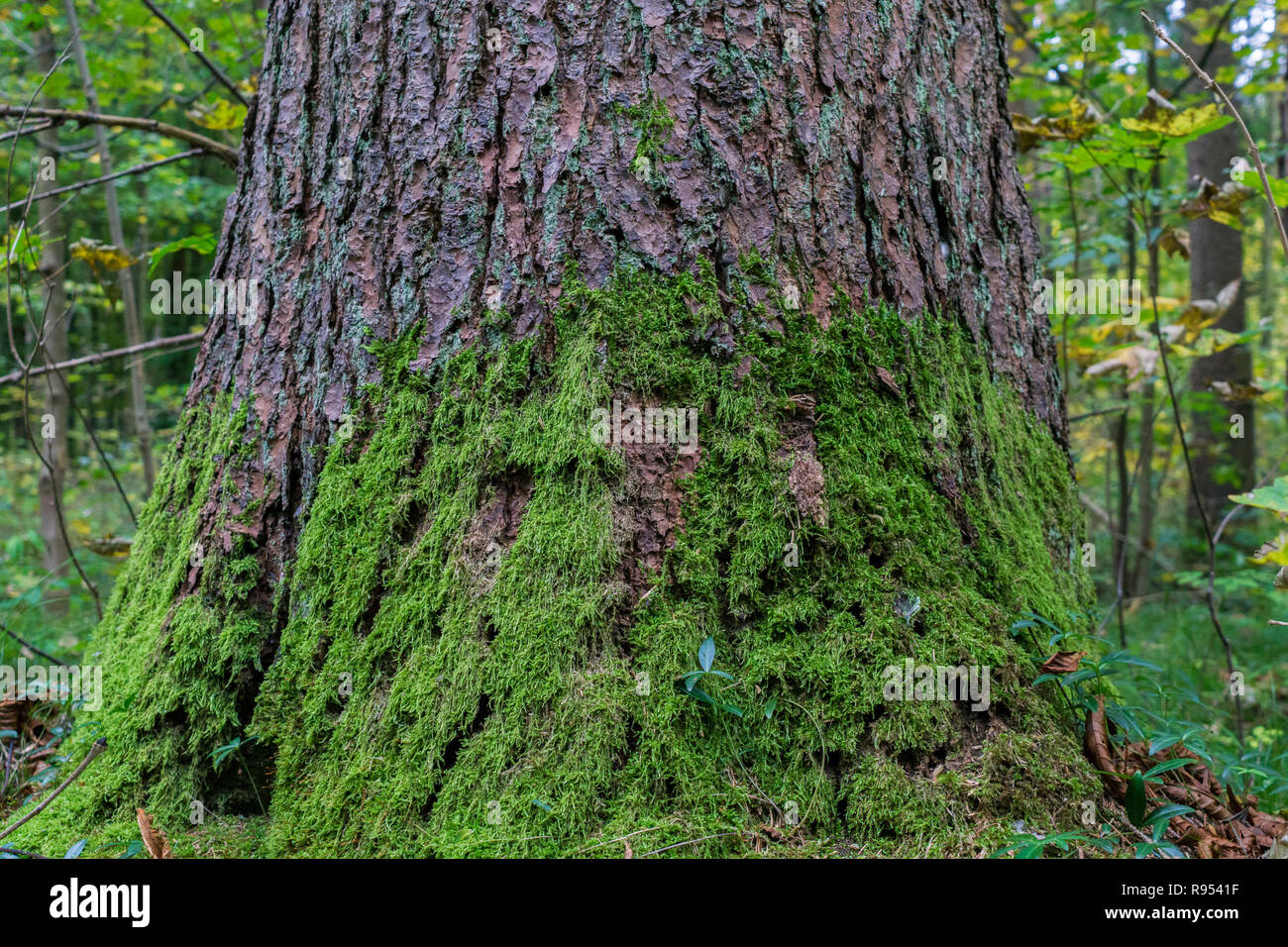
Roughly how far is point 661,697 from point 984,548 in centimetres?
88

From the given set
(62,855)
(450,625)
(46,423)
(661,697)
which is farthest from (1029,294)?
(46,423)

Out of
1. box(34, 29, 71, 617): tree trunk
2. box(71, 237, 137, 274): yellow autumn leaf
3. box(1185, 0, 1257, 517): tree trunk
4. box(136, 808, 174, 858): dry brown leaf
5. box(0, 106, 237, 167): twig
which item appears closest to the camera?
box(136, 808, 174, 858): dry brown leaf

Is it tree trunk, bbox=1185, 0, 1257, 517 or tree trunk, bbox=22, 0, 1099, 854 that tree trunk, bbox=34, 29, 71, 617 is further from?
tree trunk, bbox=1185, 0, 1257, 517

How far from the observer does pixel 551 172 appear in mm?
1708

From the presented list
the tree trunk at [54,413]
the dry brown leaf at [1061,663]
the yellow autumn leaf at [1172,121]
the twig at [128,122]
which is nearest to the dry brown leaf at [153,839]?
the dry brown leaf at [1061,663]

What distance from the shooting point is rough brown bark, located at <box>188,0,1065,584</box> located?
171cm

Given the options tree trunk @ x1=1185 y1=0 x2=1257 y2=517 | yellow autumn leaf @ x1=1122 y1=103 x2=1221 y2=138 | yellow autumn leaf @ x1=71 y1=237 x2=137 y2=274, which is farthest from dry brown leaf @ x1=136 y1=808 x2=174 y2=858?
tree trunk @ x1=1185 y1=0 x2=1257 y2=517

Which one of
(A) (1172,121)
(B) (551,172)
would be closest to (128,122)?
(B) (551,172)

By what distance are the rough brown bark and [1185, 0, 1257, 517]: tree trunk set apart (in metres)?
7.10

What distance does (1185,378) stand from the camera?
7988mm

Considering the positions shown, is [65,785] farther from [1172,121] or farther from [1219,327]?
[1219,327]

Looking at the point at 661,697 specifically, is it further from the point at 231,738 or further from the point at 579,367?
the point at 231,738

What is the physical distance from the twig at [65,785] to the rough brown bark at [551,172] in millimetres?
682

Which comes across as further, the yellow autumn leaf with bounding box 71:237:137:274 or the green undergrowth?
the yellow autumn leaf with bounding box 71:237:137:274
